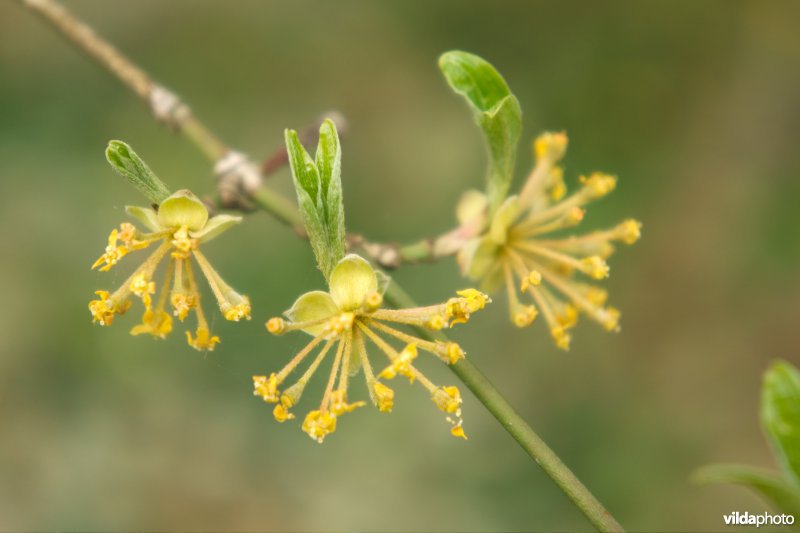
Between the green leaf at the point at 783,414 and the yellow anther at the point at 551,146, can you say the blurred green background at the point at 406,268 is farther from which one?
the green leaf at the point at 783,414

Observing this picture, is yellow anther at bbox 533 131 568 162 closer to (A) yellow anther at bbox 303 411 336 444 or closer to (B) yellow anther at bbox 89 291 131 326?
(A) yellow anther at bbox 303 411 336 444

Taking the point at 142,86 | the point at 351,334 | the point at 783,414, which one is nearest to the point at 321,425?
the point at 351,334

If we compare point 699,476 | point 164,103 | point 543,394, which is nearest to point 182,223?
point 164,103

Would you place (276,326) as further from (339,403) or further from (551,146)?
(551,146)

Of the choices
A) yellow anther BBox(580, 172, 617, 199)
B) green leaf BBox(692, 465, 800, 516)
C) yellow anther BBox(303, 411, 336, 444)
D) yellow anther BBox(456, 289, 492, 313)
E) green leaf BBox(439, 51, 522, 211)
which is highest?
yellow anther BBox(580, 172, 617, 199)

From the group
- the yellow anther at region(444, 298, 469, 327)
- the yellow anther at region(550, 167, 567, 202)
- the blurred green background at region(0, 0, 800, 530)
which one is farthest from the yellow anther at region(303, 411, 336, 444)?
the blurred green background at region(0, 0, 800, 530)

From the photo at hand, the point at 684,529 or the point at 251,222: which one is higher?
the point at 251,222

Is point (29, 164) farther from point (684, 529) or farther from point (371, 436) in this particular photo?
point (684, 529)
